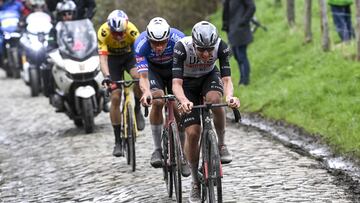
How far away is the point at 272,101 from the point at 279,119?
3.57 ft

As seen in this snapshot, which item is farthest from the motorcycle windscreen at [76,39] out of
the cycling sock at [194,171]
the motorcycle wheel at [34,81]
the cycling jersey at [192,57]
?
the cycling sock at [194,171]

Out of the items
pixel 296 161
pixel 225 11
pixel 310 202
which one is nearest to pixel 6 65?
pixel 225 11

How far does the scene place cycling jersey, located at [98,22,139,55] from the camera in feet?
41.3

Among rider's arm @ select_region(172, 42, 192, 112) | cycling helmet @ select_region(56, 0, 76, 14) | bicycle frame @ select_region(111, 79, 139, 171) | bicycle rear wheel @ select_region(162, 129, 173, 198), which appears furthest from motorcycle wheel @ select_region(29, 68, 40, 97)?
rider's arm @ select_region(172, 42, 192, 112)

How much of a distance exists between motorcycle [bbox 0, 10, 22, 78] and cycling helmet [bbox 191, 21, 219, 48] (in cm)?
1495

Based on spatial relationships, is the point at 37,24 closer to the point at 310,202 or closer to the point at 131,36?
the point at 131,36

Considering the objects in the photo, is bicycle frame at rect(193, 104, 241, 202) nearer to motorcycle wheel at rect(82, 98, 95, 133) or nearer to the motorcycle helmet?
motorcycle wheel at rect(82, 98, 95, 133)

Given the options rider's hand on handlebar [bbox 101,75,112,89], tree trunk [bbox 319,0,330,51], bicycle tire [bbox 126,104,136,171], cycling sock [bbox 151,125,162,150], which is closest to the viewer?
cycling sock [bbox 151,125,162,150]

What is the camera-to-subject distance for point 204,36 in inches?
336

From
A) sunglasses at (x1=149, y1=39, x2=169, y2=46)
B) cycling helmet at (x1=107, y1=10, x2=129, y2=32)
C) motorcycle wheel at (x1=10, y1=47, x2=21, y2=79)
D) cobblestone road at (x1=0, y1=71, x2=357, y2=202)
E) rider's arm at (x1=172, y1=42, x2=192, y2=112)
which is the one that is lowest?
cobblestone road at (x1=0, y1=71, x2=357, y2=202)

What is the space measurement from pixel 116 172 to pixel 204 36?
3663mm

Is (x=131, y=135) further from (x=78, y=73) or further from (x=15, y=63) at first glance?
(x=15, y=63)

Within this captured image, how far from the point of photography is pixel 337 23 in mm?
17750

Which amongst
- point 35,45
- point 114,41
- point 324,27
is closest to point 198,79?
point 114,41
